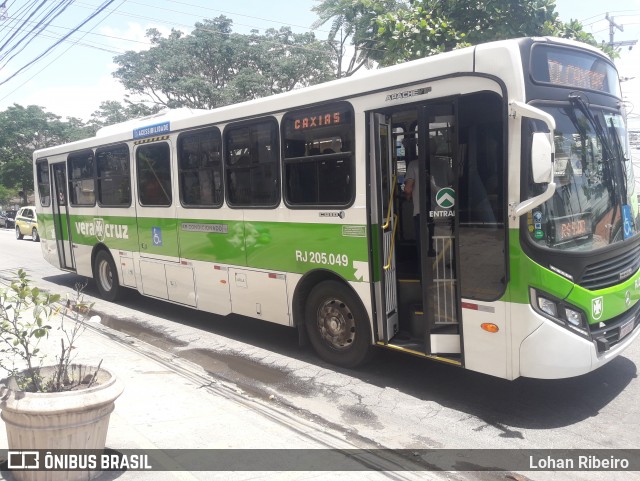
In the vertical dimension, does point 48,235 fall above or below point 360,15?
below

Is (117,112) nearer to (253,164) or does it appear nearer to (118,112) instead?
(118,112)

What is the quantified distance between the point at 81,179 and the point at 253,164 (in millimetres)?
5430

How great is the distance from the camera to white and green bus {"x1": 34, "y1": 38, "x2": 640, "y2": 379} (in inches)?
177

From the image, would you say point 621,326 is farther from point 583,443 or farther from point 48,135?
point 48,135

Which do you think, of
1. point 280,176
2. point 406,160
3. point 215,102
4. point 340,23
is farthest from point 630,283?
point 215,102

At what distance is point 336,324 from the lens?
20.4ft

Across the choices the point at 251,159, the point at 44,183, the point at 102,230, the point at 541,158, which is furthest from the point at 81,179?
the point at 541,158

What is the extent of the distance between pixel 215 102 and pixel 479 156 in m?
24.9

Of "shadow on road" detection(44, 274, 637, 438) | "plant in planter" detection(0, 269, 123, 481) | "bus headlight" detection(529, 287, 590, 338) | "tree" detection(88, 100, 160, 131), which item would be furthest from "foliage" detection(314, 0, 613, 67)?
"tree" detection(88, 100, 160, 131)

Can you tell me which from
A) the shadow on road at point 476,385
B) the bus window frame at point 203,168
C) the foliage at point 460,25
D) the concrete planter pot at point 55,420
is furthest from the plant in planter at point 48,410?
the foliage at point 460,25

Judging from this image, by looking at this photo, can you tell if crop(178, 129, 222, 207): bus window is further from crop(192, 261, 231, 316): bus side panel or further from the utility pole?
the utility pole

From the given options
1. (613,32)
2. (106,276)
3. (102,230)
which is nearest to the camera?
(102,230)

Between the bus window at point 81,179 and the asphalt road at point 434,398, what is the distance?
4093 millimetres

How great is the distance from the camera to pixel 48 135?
41.0 m
